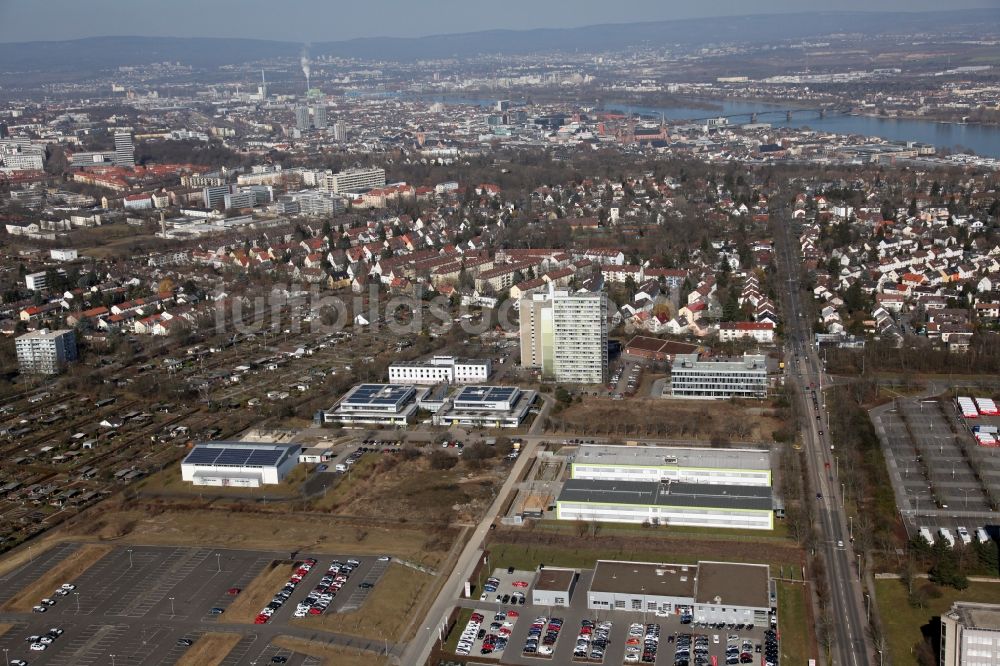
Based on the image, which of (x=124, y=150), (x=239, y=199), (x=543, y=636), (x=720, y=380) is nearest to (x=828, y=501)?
(x=720, y=380)

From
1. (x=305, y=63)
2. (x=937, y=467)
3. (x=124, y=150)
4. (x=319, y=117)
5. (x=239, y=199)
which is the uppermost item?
(x=305, y=63)

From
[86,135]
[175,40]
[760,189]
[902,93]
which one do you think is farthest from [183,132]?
[175,40]

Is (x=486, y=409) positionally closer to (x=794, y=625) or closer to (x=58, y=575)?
(x=58, y=575)

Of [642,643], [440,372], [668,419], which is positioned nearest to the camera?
[642,643]

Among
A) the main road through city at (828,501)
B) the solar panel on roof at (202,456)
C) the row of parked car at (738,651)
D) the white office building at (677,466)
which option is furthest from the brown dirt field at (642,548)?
the solar panel on roof at (202,456)

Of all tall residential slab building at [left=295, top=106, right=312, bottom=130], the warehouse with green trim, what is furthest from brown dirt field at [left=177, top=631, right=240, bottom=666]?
tall residential slab building at [left=295, top=106, right=312, bottom=130]

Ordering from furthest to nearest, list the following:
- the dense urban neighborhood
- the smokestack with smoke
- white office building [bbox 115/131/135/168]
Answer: the smokestack with smoke → white office building [bbox 115/131/135/168] → the dense urban neighborhood

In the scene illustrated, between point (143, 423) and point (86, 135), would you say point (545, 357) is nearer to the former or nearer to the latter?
point (143, 423)

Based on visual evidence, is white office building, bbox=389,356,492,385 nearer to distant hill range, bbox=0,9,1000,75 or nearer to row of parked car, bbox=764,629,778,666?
row of parked car, bbox=764,629,778,666
